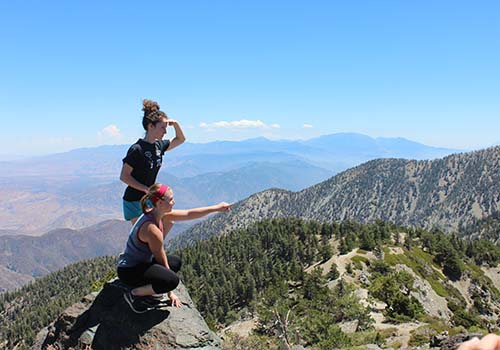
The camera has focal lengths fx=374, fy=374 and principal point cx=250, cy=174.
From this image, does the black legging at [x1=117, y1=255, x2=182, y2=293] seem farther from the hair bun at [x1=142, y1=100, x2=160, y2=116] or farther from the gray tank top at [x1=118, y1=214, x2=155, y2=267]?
the hair bun at [x1=142, y1=100, x2=160, y2=116]

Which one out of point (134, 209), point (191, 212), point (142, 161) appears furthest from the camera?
point (134, 209)

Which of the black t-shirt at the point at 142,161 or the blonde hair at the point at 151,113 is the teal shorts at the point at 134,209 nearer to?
the black t-shirt at the point at 142,161

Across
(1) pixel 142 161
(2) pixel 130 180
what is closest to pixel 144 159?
(1) pixel 142 161

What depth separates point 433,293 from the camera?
7838 centimetres

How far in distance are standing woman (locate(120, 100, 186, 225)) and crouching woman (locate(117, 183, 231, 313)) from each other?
142 centimetres

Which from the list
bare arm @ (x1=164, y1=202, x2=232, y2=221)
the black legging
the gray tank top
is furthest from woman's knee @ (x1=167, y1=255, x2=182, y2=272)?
bare arm @ (x1=164, y1=202, x2=232, y2=221)

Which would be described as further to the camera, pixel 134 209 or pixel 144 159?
pixel 134 209

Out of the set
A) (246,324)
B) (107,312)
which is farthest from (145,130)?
(246,324)

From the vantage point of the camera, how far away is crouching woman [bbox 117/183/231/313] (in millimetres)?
10094

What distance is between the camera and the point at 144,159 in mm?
11969

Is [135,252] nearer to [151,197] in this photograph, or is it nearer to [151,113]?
[151,197]

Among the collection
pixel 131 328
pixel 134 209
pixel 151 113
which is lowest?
pixel 131 328

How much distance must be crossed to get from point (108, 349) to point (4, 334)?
196 m

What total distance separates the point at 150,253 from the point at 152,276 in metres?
0.65
